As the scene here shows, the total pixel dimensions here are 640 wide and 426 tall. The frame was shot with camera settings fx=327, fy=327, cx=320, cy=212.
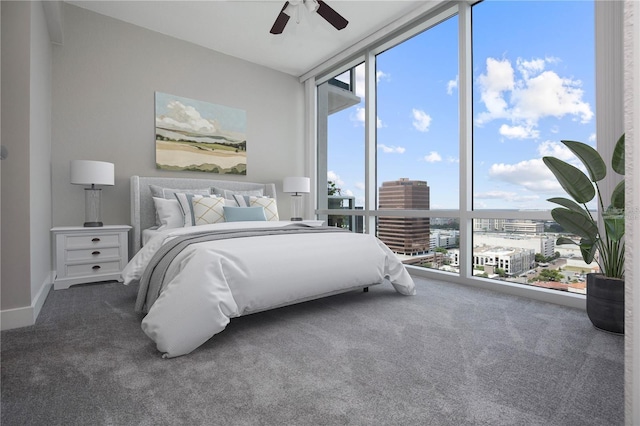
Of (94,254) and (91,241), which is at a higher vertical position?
(91,241)

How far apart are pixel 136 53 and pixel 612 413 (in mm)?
4968

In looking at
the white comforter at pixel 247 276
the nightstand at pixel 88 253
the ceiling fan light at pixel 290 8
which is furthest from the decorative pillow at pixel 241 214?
the ceiling fan light at pixel 290 8

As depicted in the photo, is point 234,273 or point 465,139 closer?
point 234,273

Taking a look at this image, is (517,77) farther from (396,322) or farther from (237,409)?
(237,409)

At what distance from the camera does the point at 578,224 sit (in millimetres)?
2057

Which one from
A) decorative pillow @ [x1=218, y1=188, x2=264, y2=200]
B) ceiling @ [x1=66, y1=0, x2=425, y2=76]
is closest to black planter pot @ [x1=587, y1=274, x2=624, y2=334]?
ceiling @ [x1=66, y1=0, x2=425, y2=76]

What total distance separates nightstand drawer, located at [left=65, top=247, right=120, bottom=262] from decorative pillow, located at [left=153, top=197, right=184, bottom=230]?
0.49m

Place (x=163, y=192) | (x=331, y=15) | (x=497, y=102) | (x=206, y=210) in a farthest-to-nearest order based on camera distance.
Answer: (x=163, y=192) → (x=206, y=210) → (x=497, y=102) → (x=331, y=15)

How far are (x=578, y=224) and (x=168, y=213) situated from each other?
3.55m

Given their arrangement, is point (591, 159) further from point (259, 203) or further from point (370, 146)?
point (259, 203)

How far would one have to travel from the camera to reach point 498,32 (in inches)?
125

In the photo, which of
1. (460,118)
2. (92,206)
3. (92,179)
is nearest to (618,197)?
(460,118)

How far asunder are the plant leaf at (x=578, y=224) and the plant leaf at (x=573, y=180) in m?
0.11

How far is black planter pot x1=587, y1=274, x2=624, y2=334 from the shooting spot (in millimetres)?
1922
